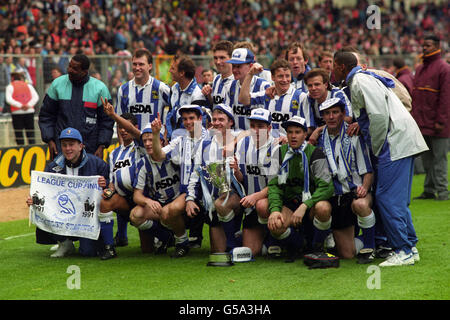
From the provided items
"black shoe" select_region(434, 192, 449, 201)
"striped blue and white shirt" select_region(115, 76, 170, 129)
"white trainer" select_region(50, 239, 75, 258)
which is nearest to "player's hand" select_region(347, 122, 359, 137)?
"striped blue and white shirt" select_region(115, 76, 170, 129)

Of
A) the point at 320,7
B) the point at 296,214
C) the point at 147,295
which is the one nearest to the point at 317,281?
the point at 296,214

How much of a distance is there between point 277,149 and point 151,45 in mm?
15334

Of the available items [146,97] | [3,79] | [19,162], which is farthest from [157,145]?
[3,79]

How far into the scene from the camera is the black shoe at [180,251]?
7438mm

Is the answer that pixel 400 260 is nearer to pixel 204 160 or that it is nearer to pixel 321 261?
pixel 321 261

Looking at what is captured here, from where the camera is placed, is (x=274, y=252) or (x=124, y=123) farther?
(x=124, y=123)

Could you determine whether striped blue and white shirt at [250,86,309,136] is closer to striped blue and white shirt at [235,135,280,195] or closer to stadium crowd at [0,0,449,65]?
striped blue and white shirt at [235,135,280,195]

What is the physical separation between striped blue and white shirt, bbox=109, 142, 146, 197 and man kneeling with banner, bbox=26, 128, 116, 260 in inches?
5.7

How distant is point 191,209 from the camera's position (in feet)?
23.2

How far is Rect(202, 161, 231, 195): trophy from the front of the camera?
711 centimetres

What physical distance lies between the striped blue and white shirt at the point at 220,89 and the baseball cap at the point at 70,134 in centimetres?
175

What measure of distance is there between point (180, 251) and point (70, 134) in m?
1.75

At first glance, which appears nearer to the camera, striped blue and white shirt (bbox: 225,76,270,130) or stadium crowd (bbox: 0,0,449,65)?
striped blue and white shirt (bbox: 225,76,270,130)

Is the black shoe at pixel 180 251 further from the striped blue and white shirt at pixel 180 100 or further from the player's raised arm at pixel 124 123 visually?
the striped blue and white shirt at pixel 180 100
